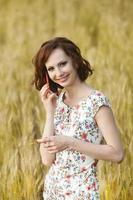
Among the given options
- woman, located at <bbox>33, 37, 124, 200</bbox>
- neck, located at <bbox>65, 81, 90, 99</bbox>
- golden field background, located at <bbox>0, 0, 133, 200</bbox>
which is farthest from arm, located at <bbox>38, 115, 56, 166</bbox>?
golden field background, located at <bbox>0, 0, 133, 200</bbox>

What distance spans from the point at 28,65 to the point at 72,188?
3.40 meters

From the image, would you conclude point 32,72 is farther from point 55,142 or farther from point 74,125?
point 55,142

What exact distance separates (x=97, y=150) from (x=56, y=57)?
43cm

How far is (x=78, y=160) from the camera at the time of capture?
135 inches

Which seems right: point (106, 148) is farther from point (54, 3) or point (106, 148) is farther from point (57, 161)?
point (54, 3)

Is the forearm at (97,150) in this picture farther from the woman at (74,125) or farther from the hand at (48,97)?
the hand at (48,97)

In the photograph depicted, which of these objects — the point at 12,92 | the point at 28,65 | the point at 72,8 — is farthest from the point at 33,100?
the point at 72,8

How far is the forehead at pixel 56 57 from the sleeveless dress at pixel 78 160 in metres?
0.19

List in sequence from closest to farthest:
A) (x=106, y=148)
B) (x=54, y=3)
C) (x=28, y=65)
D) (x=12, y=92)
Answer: (x=106, y=148) < (x=12, y=92) < (x=28, y=65) < (x=54, y=3)

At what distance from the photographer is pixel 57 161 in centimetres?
351

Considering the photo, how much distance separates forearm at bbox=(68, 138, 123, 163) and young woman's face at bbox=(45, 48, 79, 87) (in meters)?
0.28

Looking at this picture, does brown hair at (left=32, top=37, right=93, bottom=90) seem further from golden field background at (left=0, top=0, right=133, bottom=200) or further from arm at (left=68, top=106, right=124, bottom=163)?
golden field background at (left=0, top=0, right=133, bottom=200)

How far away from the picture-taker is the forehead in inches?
136

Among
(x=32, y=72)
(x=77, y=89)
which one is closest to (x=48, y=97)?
(x=77, y=89)
